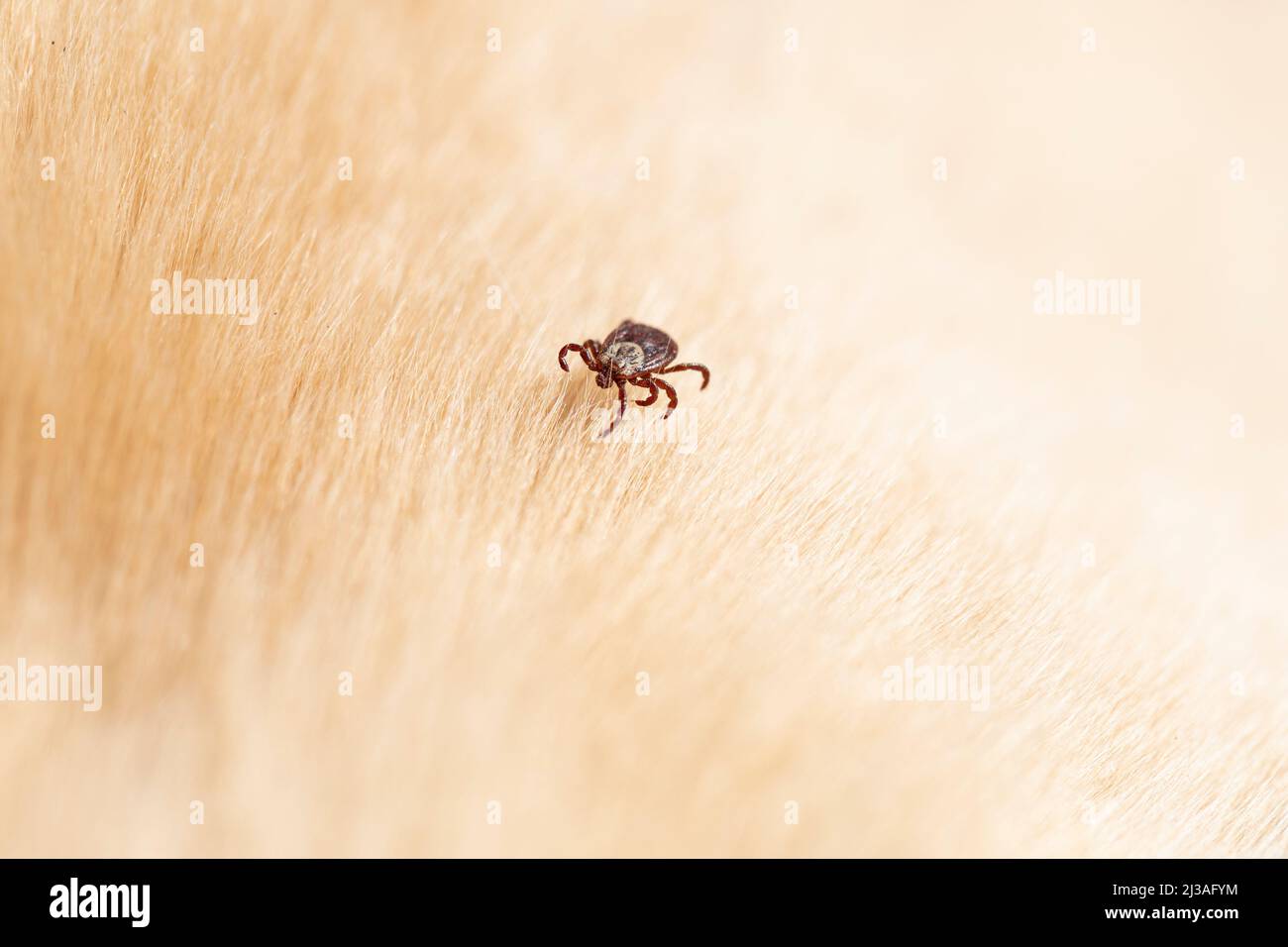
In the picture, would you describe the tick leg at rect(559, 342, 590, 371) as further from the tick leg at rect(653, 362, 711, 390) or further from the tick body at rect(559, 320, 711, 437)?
the tick leg at rect(653, 362, 711, 390)

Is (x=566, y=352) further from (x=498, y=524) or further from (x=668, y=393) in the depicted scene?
(x=498, y=524)

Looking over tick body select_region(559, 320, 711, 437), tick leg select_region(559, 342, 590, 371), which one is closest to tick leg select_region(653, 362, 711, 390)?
tick body select_region(559, 320, 711, 437)

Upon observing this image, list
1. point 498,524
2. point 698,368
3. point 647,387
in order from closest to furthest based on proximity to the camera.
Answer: point 498,524 → point 647,387 → point 698,368

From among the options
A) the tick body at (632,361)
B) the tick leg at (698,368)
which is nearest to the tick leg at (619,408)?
the tick body at (632,361)

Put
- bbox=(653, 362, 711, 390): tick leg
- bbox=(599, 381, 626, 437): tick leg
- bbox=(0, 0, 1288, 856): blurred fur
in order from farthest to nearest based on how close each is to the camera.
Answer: bbox=(653, 362, 711, 390): tick leg → bbox=(599, 381, 626, 437): tick leg → bbox=(0, 0, 1288, 856): blurred fur

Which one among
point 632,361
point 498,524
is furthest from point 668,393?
point 498,524

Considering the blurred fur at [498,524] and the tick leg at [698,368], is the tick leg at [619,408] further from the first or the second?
the tick leg at [698,368]

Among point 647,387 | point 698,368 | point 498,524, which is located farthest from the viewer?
point 698,368

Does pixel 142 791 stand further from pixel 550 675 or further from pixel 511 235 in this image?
pixel 511 235
